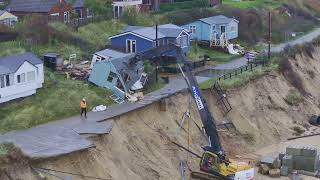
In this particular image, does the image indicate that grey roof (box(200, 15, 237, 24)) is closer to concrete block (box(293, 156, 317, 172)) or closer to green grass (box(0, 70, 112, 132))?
green grass (box(0, 70, 112, 132))

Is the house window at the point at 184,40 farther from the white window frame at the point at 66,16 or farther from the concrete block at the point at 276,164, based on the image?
the concrete block at the point at 276,164

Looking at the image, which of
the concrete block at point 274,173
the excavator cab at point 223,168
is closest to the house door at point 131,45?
the concrete block at point 274,173

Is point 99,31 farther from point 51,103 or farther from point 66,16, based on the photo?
point 51,103

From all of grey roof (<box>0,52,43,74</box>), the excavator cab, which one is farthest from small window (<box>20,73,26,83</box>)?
the excavator cab

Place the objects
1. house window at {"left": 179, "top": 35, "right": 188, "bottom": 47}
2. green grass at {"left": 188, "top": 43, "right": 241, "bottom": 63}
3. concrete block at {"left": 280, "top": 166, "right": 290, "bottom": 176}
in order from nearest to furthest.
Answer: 1. concrete block at {"left": 280, "top": 166, "right": 290, "bottom": 176}
2. house window at {"left": 179, "top": 35, "right": 188, "bottom": 47}
3. green grass at {"left": 188, "top": 43, "right": 241, "bottom": 63}

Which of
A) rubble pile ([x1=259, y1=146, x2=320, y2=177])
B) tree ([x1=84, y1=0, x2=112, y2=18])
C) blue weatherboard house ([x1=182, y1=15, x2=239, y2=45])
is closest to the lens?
rubble pile ([x1=259, y1=146, x2=320, y2=177])

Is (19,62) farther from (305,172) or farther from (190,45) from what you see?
(190,45)

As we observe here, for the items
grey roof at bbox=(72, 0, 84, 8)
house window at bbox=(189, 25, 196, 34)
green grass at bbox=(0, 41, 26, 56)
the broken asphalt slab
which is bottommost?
the broken asphalt slab
